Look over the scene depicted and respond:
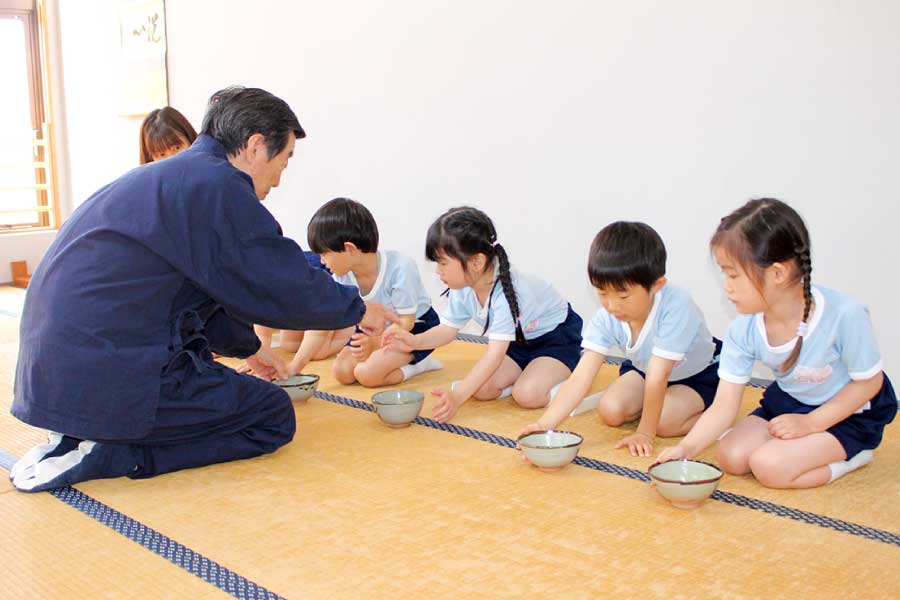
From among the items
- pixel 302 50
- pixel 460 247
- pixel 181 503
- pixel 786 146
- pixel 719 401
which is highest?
pixel 302 50

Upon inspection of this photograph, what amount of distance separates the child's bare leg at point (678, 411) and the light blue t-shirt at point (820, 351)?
29cm

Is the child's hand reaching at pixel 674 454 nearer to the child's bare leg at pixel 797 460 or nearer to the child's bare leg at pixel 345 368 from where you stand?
the child's bare leg at pixel 797 460

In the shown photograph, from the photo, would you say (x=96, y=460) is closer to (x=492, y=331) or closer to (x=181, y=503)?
(x=181, y=503)

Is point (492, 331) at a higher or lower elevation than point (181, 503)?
higher

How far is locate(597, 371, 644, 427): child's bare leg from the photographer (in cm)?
233

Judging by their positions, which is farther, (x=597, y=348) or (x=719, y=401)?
(x=597, y=348)

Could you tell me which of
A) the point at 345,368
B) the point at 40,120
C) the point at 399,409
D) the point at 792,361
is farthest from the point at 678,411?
the point at 40,120

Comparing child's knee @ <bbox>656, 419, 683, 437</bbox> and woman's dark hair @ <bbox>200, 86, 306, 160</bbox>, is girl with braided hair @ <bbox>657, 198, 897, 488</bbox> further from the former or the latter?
woman's dark hair @ <bbox>200, 86, 306, 160</bbox>

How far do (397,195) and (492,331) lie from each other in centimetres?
166

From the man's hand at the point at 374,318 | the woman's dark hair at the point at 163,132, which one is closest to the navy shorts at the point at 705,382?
the man's hand at the point at 374,318

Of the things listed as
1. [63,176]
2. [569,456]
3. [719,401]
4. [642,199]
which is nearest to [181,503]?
[569,456]

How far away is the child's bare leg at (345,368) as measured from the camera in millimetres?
2857

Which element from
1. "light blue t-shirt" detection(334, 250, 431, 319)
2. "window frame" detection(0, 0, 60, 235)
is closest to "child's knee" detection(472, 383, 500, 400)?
"light blue t-shirt" detection(334, 250, 431, 319)

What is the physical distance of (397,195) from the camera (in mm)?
4004
